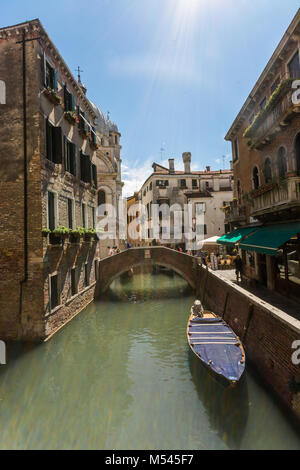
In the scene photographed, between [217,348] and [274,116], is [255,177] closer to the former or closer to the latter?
[274,116]

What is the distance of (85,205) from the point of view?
55.1 feet

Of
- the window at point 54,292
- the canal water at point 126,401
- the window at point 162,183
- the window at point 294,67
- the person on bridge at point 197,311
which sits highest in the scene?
the window at point 162,183

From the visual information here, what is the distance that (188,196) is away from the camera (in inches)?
1377

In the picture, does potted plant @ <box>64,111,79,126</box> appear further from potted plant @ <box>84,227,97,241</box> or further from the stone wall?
the stone wall

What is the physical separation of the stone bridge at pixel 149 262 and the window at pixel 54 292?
7.60m

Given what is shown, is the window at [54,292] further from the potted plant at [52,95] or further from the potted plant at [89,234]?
the potted plant at [52,95]

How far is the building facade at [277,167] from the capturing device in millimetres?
9469

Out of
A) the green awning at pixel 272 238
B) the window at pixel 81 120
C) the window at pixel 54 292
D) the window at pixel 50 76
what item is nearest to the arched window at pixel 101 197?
the window at pixel 81 120

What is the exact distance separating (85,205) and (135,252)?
5.74 meters

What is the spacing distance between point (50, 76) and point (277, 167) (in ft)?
34.0

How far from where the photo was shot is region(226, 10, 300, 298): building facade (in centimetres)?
947

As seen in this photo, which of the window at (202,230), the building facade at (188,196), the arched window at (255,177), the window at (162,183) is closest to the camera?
the arched window at (255,177)
